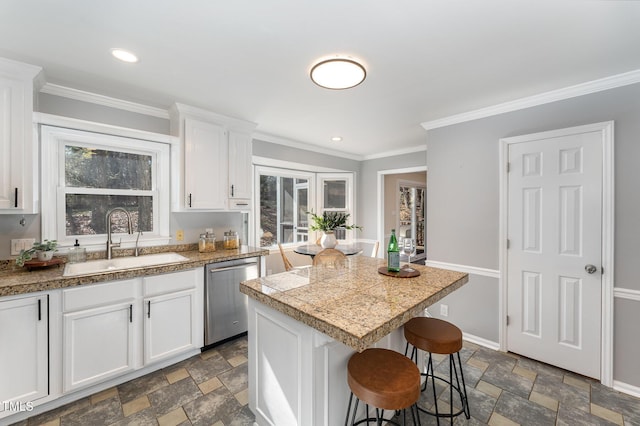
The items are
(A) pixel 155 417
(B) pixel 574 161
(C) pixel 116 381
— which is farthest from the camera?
(B) pixel 574 161

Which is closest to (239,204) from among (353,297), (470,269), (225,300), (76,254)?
(225,300)

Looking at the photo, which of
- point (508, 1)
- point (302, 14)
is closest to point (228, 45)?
point (302, 14)

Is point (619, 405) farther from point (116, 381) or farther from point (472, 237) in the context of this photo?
point (116, 381)

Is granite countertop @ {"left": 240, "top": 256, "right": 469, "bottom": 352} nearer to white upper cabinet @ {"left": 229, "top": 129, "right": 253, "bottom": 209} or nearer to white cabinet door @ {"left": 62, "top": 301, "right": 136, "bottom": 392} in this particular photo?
white cabinet door @ {"left": 62, "top": 301, "right": 136, "bottom": 392}

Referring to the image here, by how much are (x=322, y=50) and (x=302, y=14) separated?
334 millimetres

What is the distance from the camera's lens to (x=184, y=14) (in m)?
1.44

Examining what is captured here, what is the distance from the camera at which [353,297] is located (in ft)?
4.64

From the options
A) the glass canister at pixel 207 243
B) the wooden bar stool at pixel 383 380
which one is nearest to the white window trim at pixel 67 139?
the glass canister at pixel 207 243

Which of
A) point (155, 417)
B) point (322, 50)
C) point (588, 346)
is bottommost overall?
point (155, 417)

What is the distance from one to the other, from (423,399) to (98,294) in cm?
256

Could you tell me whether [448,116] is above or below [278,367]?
above

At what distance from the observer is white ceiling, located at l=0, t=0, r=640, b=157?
4.62ft

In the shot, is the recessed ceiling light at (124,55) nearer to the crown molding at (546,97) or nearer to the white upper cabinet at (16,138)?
the white upper cabinet at (16,138)

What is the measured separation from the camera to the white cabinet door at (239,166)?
3113 millimetres
